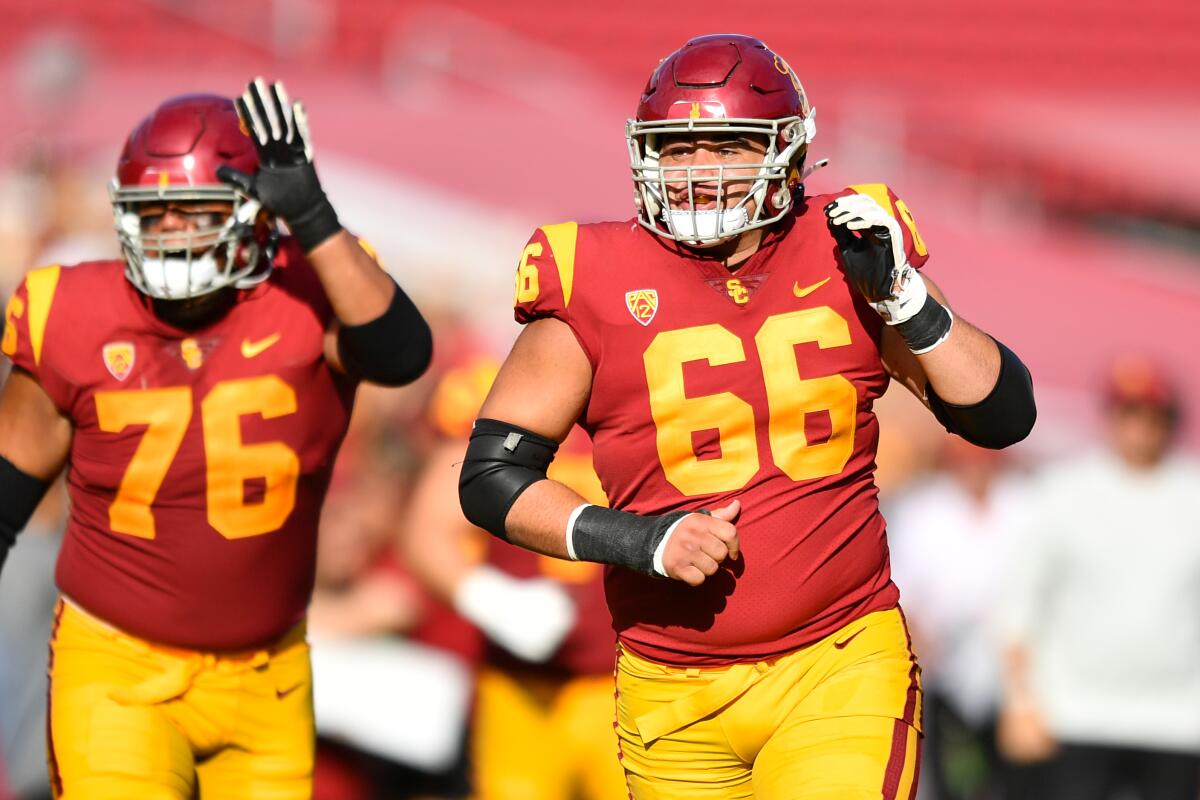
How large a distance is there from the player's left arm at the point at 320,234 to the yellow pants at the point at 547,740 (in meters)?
1.56

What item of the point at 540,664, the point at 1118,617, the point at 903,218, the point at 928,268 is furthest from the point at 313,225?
the point at 928,268

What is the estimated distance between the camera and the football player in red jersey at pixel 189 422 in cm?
353

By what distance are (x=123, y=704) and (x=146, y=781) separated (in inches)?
7.5

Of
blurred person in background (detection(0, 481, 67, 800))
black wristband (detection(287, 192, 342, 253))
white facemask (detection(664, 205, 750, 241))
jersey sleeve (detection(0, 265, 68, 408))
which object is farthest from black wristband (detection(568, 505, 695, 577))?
blurred person in background (detection(0, 481, 67, 800))

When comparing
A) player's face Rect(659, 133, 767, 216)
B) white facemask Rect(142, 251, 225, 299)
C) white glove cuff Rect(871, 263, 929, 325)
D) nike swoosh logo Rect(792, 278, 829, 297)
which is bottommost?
white facemask Rect(142, 251, 225, 299)

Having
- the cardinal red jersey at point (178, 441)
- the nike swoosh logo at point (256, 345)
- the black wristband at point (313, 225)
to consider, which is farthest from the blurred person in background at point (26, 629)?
the black wristband at point (313, 225)

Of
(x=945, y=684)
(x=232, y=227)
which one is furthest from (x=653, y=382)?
(x=945, y=684)

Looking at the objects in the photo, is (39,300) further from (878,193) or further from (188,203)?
Result: (878,193)

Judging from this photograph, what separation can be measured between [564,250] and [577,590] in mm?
1866

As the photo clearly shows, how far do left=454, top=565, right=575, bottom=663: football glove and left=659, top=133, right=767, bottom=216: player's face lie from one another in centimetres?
191

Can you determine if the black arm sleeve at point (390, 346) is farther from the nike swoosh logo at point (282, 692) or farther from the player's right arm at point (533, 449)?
the nike swoosh logo at point (282, 692)

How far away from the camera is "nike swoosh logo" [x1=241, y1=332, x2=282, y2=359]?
3654 millimetres

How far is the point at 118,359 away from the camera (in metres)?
3.60

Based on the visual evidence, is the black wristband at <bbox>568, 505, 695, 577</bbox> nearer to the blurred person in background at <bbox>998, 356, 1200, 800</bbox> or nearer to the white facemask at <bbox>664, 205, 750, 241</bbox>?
the white facemask at <bbox>664, 205, 750, 241</bbox>
